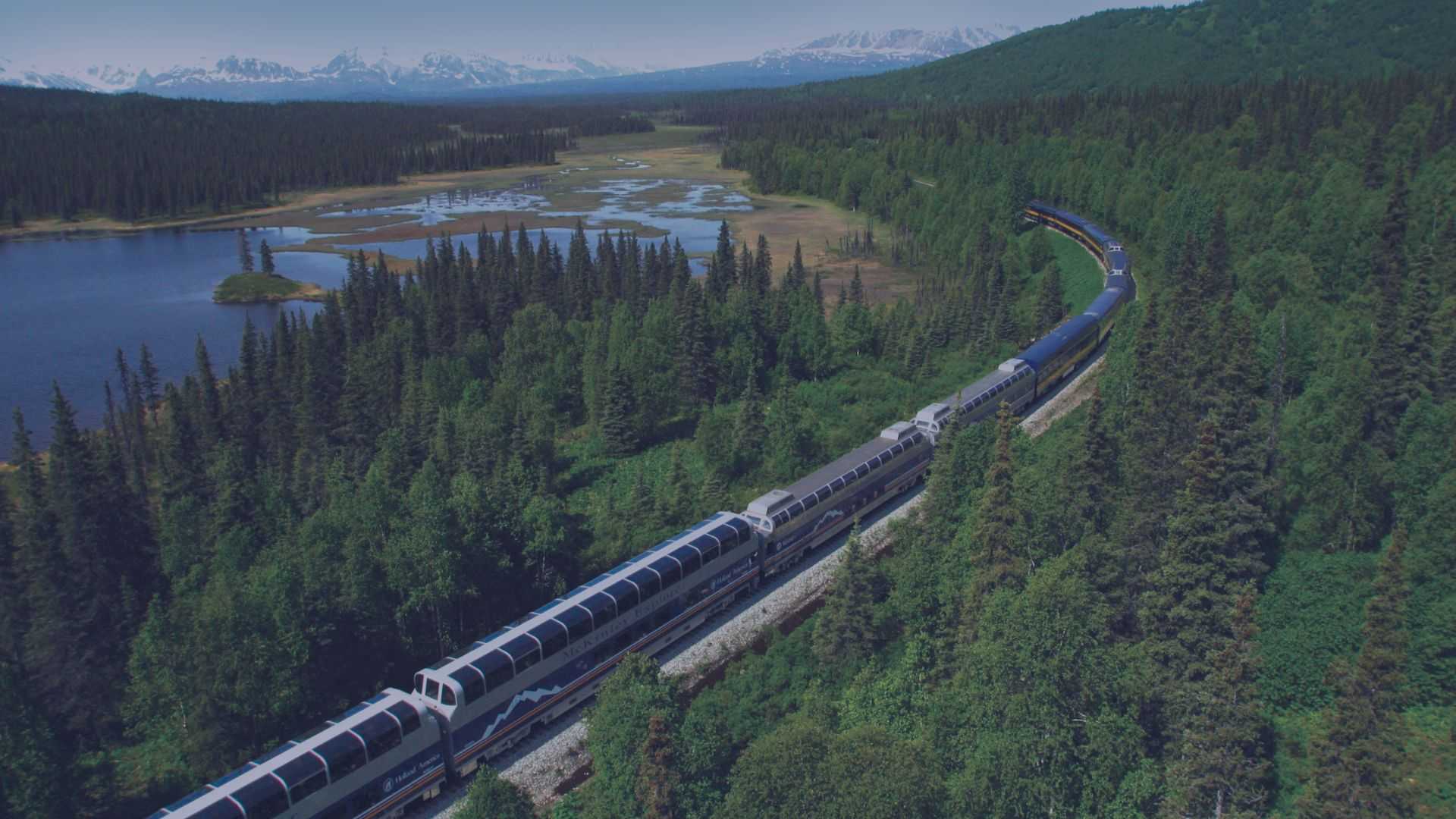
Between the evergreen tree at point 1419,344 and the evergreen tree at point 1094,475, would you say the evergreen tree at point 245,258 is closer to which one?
the evergreen tree at point 1094,475

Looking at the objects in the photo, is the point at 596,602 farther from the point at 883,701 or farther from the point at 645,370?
the point at 645,370

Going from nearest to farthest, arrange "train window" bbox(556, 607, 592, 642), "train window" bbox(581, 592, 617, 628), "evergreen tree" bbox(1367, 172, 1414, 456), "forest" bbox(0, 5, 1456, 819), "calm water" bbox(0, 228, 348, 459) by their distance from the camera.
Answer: "forest" bbox(0, 5, 1456, 819) < "train window" bbox(556, 607, 592, 642) < "train window" bbox(581, 592, 617, 628) < "evergreen tree" bbox(1367, 172, 1414, 456) < "calm water" bbox(0, 228, 348, 459)

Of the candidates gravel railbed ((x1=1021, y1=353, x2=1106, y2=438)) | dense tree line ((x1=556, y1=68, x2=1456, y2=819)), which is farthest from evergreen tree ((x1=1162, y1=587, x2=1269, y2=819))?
gravel railbed ((x1=1021, y1=353, x2=1106, y2=438))

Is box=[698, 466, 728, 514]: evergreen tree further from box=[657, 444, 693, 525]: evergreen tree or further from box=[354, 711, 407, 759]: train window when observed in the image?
box=[354, 711, 407, 759]: train window

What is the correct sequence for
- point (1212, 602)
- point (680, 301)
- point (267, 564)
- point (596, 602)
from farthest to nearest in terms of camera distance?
point (680, 301) → point (267, 564) → point (596, 602) → point (1212, 602)

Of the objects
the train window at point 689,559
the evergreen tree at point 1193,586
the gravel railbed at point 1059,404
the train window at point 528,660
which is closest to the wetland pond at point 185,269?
the train window at point 528,660

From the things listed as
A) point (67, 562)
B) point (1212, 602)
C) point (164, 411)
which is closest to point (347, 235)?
point (164, 411)
